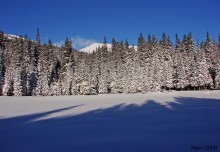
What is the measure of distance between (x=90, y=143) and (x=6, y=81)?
238ft

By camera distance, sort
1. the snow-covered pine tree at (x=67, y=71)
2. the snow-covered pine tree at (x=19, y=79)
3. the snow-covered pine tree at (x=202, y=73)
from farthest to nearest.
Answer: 1. the snow-covered pine tree at (x=202, y=73)
2. the snow-covered pine tree at (x=67, y=71)
3. the snow-covered pine tree at (x=19, y=79)

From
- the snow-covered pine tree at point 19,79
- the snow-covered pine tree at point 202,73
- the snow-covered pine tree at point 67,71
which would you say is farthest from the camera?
the snow-covered pine tree at point 202,73

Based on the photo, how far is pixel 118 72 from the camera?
80250 millimetres

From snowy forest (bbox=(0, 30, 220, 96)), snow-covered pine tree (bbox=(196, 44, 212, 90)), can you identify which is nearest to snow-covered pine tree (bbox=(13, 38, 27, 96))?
snowy forest (bbox=(0, 30, 220, 96))

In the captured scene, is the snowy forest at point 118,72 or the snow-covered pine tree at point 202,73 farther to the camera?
the snow-covered pine tree at point 202,73

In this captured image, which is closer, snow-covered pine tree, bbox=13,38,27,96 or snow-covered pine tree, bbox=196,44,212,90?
snow-covered pine tree, bbox=13,38,27,96

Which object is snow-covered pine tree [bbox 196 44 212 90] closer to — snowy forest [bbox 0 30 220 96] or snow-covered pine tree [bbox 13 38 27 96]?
snowy forest [bbox 0 30 220 96]

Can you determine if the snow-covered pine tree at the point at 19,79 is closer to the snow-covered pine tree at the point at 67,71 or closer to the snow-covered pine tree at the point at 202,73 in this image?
the snow-covered pine tree at the point at 67,71

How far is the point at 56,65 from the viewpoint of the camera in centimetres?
9188

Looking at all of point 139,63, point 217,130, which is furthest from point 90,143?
point 139,63

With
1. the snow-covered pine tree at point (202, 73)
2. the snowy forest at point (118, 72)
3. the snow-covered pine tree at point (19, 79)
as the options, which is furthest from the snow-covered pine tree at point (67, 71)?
the snow-covered pine tree at point (202, 73)

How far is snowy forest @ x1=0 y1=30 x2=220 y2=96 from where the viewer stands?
7406 centimetres

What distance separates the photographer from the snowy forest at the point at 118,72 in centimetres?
7406

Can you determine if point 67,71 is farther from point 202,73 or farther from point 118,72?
point 202,73
